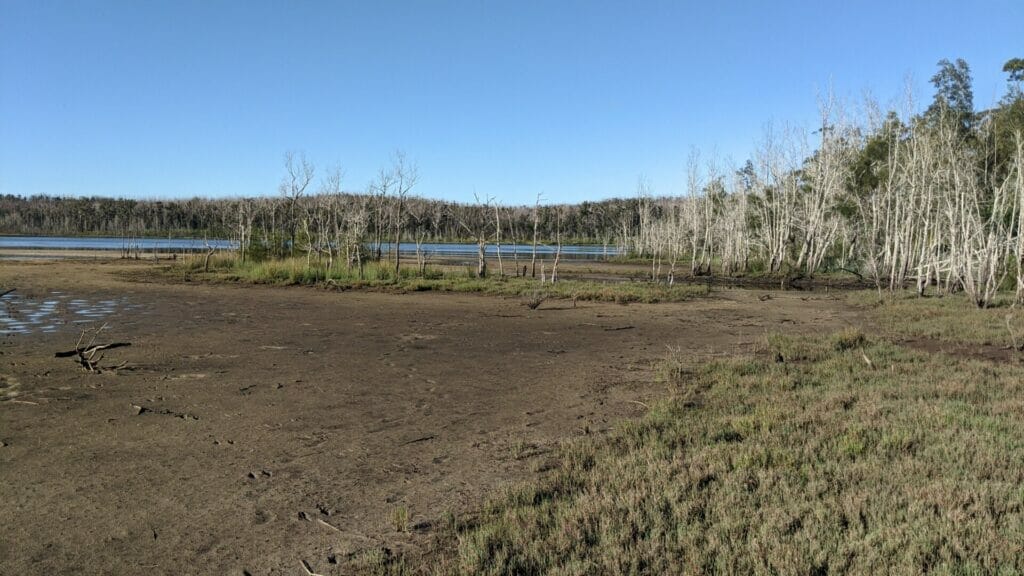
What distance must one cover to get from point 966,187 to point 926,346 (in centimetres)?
1389

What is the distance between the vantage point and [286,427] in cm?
818

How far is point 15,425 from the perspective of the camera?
7.91 metres

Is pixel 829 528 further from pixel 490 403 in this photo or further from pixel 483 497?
pixel 490 403

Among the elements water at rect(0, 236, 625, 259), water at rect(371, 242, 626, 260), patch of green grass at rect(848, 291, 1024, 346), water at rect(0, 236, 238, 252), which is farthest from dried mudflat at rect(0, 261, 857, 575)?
water at rect(0, 236, 625, 259)

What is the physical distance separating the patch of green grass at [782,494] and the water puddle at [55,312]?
15.5 meters

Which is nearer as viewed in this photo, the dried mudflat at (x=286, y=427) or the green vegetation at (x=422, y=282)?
the dried mudflat at (x=286, y=427)

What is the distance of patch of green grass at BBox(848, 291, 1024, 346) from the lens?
47.5ft

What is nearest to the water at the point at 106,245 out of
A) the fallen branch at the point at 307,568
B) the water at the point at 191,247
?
the water at the point at 191,247

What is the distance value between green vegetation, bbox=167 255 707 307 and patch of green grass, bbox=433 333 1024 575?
16434 millimetres

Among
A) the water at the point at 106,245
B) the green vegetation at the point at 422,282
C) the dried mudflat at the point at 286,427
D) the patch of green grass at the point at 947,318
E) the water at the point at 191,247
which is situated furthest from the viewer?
the water at the point at 191,247

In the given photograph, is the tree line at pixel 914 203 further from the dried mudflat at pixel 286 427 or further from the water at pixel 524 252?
the water at pixel 524 252

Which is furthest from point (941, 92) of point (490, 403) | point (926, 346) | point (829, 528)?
point (829, 528)

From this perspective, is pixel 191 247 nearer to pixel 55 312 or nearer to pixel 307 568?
pixel 55 312

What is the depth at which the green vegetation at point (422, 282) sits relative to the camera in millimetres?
27219
